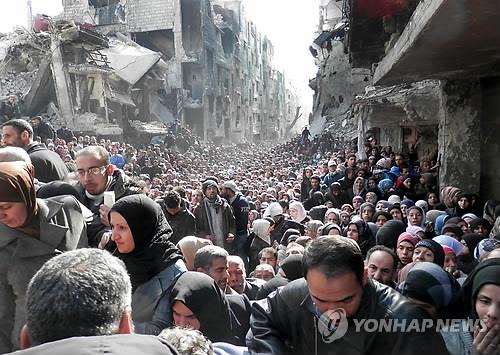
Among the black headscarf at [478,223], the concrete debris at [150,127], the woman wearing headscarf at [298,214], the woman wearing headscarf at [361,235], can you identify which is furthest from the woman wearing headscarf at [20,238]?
the concrete debris at [150,127]

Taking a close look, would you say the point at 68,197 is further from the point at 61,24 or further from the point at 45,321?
the point at 61,24

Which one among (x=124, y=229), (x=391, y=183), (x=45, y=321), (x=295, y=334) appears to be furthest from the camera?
(x=391, y=183)

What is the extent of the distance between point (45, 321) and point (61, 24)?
24.7 m

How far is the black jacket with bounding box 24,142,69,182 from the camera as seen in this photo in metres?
3.86

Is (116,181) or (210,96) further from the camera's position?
(210,96)

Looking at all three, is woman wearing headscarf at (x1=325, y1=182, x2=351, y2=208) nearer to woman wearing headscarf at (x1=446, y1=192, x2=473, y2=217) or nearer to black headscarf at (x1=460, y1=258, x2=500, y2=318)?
woman wearing headscarf at (x1=446, y1=192, x2=473, y2=217)

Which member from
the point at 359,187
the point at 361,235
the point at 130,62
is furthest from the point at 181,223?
the point at 130,62

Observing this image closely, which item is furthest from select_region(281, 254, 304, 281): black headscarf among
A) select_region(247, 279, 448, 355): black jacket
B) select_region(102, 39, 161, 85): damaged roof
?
select_region(102, 39, 161, 85): damaged roof

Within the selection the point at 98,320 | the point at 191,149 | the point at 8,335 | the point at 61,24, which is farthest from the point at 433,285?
the point at 191,149

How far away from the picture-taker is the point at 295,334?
2260 millimetres

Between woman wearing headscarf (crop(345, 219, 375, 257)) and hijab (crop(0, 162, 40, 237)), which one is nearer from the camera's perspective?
hijab (crop(0, 162, 40, 237))

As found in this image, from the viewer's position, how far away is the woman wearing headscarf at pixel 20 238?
2387 mm

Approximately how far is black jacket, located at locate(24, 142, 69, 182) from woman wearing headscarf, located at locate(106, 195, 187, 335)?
1518 millimetres

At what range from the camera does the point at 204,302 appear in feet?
8.03
